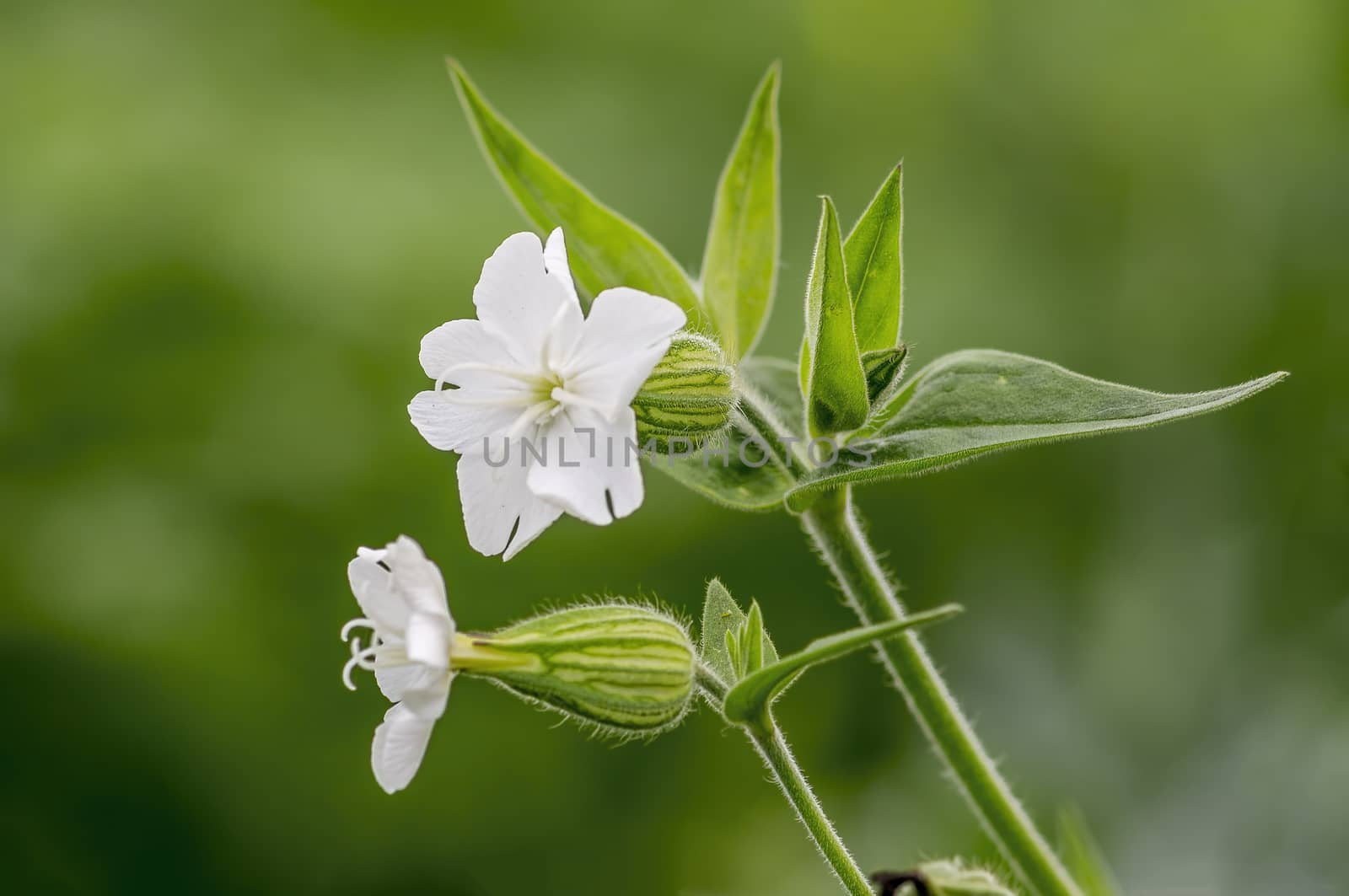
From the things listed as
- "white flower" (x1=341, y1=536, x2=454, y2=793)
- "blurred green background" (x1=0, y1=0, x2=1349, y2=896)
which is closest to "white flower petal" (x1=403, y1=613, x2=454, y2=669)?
"white flower" (x1=341, y1=536, x2=454, y2=793)

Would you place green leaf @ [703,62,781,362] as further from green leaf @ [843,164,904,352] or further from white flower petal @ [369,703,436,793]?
white flower petal @ [369,703,436,793]

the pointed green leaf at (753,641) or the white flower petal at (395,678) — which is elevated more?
the white flower petal at (395,678)

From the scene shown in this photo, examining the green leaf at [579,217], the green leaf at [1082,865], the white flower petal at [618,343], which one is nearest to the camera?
the white flower petal at [618,343]

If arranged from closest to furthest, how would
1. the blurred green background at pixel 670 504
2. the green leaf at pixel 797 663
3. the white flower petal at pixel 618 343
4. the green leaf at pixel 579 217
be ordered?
the green leaf at pixel 797 663 < the white flower petal at pixel 618 343 < the green leaf at pixel 579 217 < the blurred green background at pixel 670 504

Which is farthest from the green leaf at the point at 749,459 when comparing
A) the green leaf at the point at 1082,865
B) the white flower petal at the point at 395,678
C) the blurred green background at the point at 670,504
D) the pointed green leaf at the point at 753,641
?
the blurred green background at the point at 670,504

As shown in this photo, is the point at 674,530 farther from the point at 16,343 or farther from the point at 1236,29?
the point at 1236,29

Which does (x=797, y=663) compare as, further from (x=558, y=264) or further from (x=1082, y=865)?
(x=1082, y=865)

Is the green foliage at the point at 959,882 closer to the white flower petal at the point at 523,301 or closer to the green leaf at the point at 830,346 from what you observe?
the green leaf at the point at 830,346
